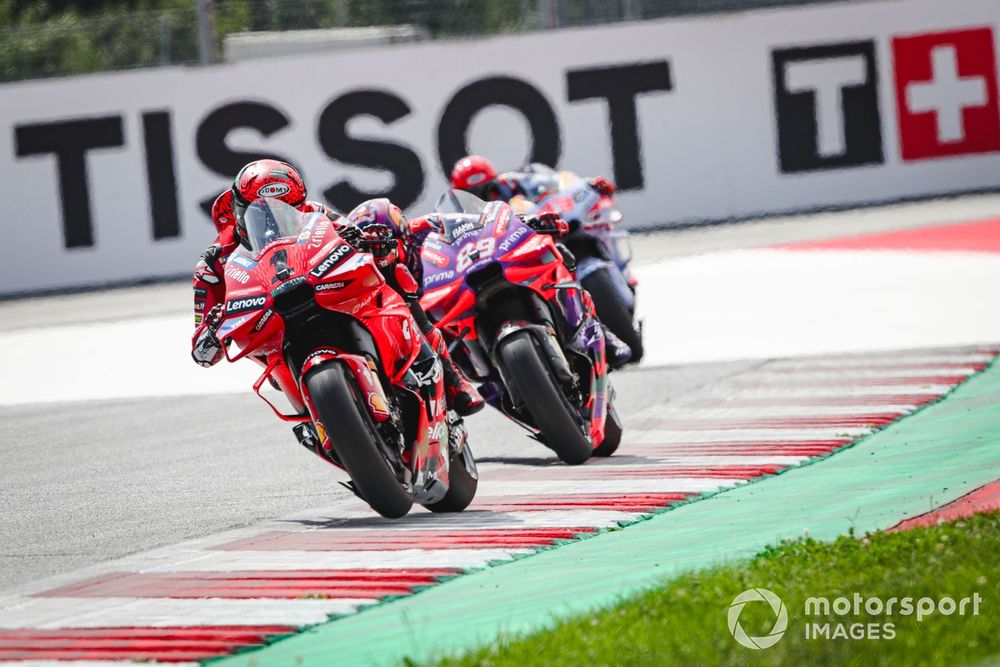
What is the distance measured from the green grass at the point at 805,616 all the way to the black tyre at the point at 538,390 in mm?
2603

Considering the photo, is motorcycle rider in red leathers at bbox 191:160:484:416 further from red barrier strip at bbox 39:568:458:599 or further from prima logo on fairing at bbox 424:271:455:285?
red barrier strip at bbox 39:568:458:599

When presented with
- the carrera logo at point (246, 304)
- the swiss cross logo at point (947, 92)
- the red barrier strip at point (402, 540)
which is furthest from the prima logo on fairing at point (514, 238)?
the swiss cross logo at point (947, 92)

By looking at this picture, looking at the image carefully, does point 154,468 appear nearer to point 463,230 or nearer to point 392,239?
point 463,230

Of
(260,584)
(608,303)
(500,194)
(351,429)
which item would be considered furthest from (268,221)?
(608,303)

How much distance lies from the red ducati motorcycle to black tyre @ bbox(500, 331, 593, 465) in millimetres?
893

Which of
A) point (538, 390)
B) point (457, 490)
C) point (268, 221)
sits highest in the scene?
point (268, 221)

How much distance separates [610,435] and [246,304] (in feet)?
9.00

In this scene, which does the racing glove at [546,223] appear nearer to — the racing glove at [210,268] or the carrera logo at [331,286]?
the racing glove at [210,268]

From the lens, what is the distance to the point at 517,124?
2636 cm

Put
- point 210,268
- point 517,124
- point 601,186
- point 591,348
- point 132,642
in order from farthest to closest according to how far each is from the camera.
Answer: point 517,124 → point 601,186 → point 591,348 → point 210,268 → point 132,642

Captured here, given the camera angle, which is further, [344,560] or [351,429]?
[351,429]

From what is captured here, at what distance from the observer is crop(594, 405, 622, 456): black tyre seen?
30.6 ft

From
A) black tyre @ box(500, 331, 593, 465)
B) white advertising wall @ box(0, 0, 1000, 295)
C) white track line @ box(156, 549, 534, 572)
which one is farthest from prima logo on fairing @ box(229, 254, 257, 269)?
white advertising wall @ box(0, 0, 1000, 295)

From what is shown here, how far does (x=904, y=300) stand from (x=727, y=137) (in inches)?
444
